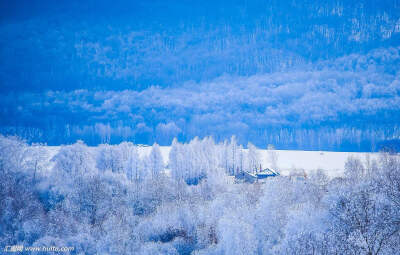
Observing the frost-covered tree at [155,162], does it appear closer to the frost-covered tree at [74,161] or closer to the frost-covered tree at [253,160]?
the frost-covered tree at [74,161]

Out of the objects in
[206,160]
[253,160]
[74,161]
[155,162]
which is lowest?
[253,160]

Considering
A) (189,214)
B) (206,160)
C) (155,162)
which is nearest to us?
(189,214)

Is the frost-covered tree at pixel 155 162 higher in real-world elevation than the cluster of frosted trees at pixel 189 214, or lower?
higher

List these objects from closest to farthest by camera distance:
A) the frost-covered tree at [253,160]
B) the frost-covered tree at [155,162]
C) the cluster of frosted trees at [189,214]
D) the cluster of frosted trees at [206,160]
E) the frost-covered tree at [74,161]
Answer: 1. the cluster of frosted trees at [189,214]
2. the frost-covered tree at [74,161]
3. the frost-covered tree at [155,162]
4. the cluster of frosted trees at [206,160]
5. the frost-covered tree at [253,160]

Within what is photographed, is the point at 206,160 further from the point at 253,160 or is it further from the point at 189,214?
the point at 189,214

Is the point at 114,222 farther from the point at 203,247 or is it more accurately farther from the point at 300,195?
the point at 300,195

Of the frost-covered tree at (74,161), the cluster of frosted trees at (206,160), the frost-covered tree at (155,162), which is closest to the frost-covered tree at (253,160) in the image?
the cluster of frosted trees at (206,160)

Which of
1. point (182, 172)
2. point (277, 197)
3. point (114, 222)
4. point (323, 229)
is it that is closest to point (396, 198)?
point (323, 229)

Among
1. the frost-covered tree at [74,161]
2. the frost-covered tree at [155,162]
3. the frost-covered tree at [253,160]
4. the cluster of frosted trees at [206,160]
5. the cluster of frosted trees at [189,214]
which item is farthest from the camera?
the frost-covered tree at [253,160]

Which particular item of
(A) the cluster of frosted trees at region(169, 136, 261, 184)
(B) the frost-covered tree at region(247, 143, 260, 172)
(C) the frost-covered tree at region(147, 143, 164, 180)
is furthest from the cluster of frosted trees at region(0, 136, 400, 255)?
(B) the frost-covered tree at region(247, 143, 260, 172)

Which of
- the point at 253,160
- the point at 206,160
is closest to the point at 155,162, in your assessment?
the point at 206,160
